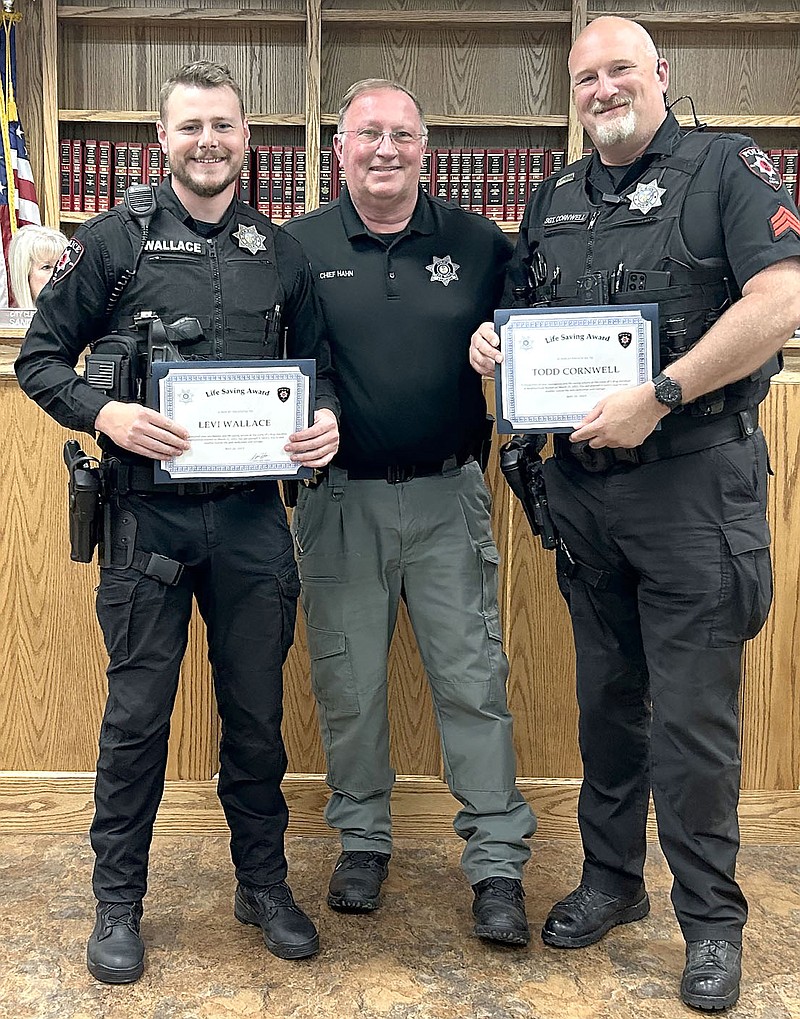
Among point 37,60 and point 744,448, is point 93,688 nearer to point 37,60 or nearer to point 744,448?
point 744,448

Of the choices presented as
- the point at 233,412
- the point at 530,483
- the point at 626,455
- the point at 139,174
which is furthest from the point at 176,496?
the point at 139,174

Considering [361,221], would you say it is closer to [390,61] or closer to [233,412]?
[233,412]

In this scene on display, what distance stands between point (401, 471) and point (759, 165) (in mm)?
792

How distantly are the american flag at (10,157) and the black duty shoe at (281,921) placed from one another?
329cm

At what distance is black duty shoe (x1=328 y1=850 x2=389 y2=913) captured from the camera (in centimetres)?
194

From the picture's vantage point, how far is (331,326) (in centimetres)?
190

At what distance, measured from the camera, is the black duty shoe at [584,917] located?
6.00ft

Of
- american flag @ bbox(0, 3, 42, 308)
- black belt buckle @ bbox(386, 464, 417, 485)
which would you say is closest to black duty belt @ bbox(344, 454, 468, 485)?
black belt buckle @ bbox(386, 464, 417, 485)

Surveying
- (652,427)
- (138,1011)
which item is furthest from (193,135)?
(138,1011)

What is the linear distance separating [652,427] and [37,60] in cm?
396

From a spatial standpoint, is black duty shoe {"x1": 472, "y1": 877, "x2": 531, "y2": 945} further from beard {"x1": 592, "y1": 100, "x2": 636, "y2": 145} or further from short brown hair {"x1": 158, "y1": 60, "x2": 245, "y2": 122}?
short brown hair {"x1": 158, "y1": 60, "x2": 245, "y2": 122}

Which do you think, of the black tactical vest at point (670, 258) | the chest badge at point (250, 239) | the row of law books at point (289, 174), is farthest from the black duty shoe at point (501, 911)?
the row of law books at point (289, 174)

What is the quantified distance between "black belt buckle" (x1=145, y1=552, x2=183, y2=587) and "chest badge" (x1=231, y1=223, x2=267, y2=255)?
0.53 metres

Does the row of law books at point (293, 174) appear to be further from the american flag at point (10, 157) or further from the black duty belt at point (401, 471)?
the black duty belt at point (401, 471)
